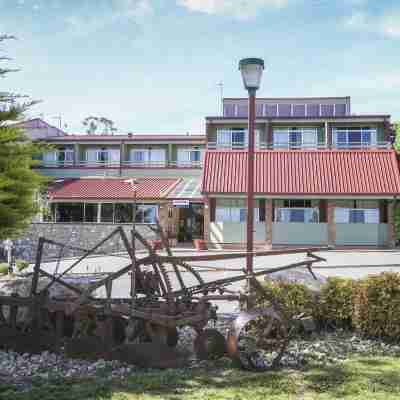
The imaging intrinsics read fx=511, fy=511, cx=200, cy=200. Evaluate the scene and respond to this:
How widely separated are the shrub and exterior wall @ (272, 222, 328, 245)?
75.6ft

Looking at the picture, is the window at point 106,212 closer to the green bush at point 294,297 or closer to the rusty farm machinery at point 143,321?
the rusty farm machinery at point 143,321

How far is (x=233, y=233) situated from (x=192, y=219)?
21.9 feet

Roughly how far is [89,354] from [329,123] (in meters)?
37.0

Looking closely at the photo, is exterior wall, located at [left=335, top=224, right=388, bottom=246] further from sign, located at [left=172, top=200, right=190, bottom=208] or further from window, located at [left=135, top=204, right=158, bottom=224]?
window, located at [left=135, top=204, right=158, bottom=224]

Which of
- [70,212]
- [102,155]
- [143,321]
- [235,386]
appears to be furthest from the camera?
[102,155]

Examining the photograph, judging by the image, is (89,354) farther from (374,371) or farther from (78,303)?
(374,371)

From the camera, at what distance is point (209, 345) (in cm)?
677

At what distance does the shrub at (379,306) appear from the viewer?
7586mm

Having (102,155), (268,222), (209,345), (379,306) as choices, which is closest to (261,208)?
(268,222)

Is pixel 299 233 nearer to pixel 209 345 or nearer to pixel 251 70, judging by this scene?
pixel 251 70

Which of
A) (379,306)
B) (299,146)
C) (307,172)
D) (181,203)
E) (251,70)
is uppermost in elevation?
(299,146)

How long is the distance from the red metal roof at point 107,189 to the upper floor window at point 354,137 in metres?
13.4

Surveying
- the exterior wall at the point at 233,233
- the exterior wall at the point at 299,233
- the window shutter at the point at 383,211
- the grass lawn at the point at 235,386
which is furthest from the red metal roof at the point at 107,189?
the grass lawn at the point at 235,386

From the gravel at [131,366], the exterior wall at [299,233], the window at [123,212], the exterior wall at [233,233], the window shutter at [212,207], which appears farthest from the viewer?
the window at [123,212]
